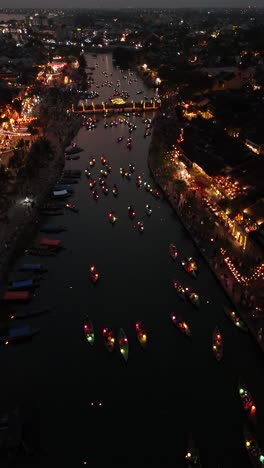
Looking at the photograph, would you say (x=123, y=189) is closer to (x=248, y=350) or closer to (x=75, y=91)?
(x=248, y=350)

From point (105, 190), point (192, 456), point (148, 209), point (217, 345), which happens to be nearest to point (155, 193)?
point (148, 209)

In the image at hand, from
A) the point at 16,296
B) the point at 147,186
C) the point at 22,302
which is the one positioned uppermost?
the point at 147,186

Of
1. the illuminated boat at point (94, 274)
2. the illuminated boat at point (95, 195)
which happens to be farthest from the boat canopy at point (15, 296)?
the illuminated boat at point (95, 195)

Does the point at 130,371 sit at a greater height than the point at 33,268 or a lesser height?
lesser

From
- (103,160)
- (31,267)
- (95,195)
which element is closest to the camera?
(31,267)

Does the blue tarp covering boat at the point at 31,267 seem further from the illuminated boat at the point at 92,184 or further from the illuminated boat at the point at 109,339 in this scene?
the illuminated boat at the point at 92,184

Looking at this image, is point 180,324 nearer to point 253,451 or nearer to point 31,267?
point 253,451

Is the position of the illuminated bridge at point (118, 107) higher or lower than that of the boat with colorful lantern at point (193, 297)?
lower
